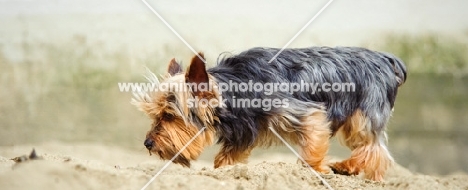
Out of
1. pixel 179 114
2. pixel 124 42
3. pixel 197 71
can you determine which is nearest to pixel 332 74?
pixel 197 71

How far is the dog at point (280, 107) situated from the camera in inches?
179

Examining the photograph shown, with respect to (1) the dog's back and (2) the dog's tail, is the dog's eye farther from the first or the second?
(2) the dog's tail

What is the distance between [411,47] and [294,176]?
2664 mm

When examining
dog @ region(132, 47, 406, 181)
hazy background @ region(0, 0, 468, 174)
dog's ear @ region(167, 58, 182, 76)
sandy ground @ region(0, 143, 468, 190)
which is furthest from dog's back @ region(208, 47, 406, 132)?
hazy background @ region(0, 0, 468, 174)

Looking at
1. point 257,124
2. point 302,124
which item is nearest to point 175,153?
point 257,124

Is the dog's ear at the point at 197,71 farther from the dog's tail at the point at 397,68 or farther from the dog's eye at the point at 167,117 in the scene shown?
the dog's tail at the point at 397,68

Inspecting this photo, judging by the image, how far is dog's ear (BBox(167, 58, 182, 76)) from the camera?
4.84 meters

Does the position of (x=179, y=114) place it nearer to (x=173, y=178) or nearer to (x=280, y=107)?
(x=280, y=107)

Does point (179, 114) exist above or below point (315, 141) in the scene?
above

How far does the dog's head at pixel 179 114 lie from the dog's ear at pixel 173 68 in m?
0.15

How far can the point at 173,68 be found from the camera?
191 inches

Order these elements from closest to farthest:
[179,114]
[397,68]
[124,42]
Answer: [179,114] < [397,68] < [124,42]

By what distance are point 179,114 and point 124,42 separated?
189cm

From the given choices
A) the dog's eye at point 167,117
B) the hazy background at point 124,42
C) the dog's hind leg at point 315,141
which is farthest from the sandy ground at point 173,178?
the hazy background at point 124,42
